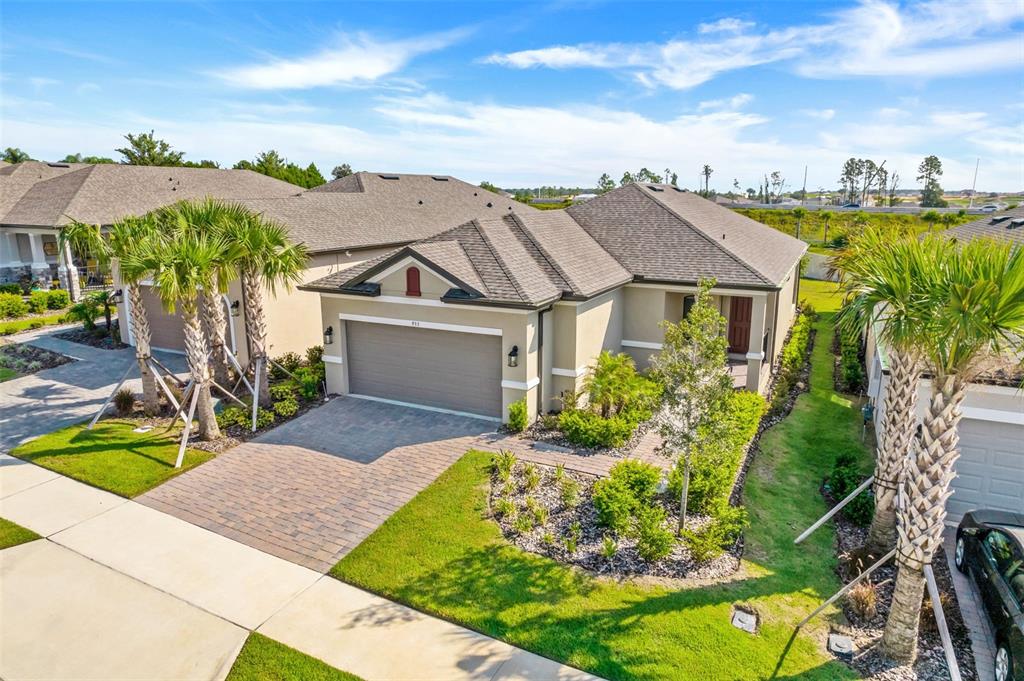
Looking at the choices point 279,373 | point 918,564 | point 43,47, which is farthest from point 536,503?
point 43,47

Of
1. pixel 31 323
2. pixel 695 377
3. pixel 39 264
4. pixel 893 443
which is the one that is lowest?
pixel 31 323

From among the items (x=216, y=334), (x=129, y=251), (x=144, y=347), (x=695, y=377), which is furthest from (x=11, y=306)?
(x=695, y=377)

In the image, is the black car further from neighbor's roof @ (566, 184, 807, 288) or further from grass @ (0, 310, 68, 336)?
grass @ (0, 310, 68, 336)

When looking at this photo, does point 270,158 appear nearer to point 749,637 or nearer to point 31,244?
point 31,244

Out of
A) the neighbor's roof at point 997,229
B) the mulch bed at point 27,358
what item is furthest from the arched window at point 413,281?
the neighbor's roof at point 997,229

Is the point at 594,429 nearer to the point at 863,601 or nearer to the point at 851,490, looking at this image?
the point at 851,490

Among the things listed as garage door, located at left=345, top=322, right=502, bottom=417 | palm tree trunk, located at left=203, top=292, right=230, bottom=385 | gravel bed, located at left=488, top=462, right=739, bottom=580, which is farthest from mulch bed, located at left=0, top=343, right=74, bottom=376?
gravel bed, located at left=488, top=462, right=739, bottom=580
